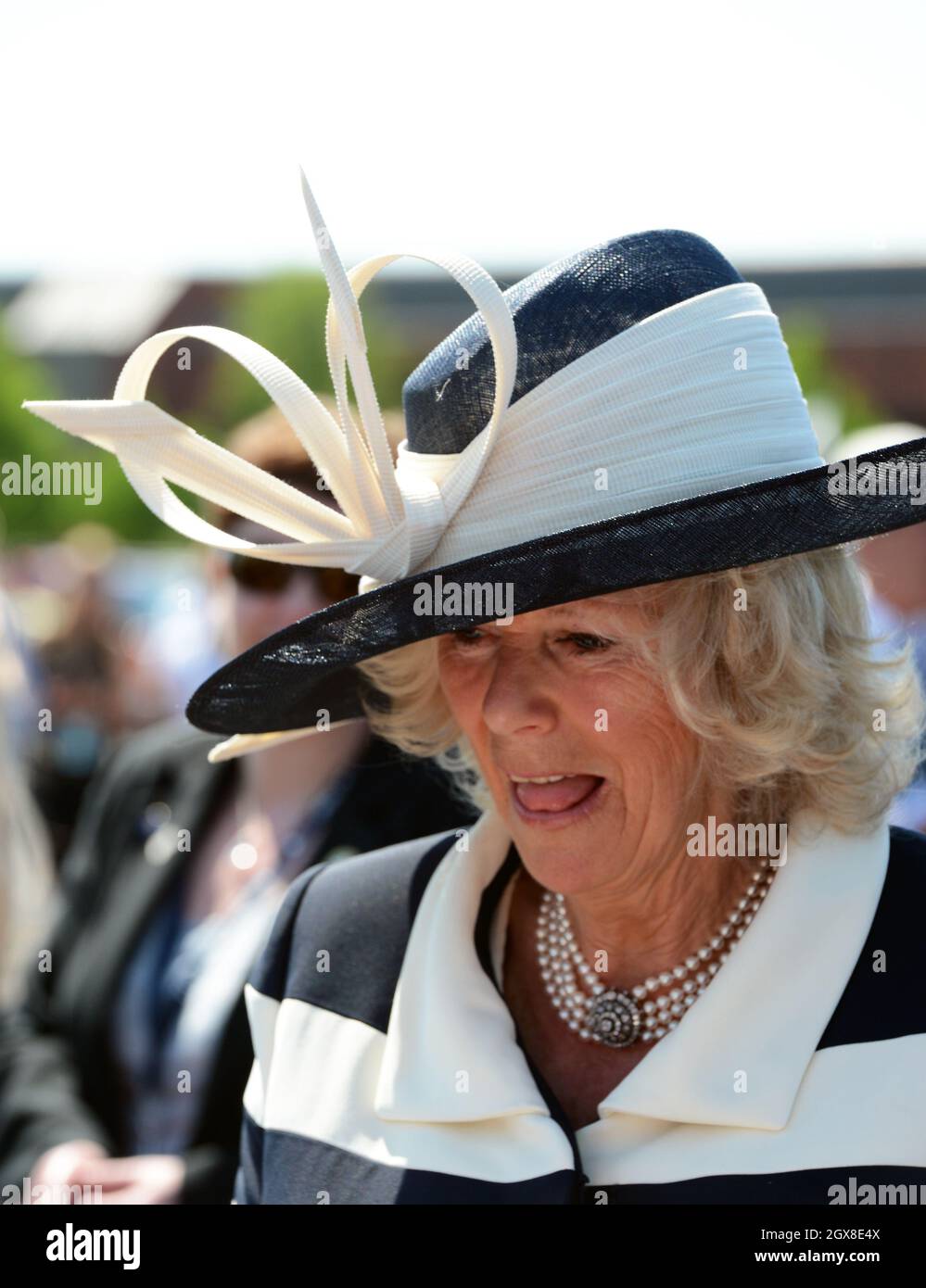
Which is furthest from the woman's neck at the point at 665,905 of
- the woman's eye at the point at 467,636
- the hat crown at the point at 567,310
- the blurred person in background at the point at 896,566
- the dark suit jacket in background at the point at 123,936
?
the blurred person in background at the point at 896,566

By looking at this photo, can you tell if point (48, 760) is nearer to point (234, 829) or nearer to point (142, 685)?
point (142, 685)

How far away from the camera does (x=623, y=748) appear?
6.12ft

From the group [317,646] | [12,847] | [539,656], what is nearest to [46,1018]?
[12,847]

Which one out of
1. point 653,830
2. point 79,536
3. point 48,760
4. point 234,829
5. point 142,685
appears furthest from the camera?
point 79,536

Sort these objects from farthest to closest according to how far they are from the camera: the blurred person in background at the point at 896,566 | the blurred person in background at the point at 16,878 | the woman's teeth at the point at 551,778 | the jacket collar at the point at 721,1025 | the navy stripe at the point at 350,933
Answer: the blurred person in background at the point at 896,566
the blurred person in background at the point at 16,878
the navy stripe at the point at 350,933
the woman's teeth at the point at 551,778
the jacket collar at the point at 721,1025

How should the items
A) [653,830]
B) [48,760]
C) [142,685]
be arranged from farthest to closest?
[142,685] < [48,760] < [653,830]

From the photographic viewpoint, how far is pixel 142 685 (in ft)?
23.6

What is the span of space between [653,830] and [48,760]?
14.5 ft

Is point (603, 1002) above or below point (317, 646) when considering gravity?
below

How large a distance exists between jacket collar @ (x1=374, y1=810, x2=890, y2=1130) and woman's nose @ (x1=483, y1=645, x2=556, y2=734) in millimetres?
366

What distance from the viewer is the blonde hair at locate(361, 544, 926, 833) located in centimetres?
182

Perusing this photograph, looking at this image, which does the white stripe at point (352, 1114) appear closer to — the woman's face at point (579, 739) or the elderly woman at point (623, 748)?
the elderly woman at point (623, 748)

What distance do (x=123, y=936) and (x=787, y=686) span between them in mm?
1867

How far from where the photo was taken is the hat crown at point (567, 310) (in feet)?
5.80
